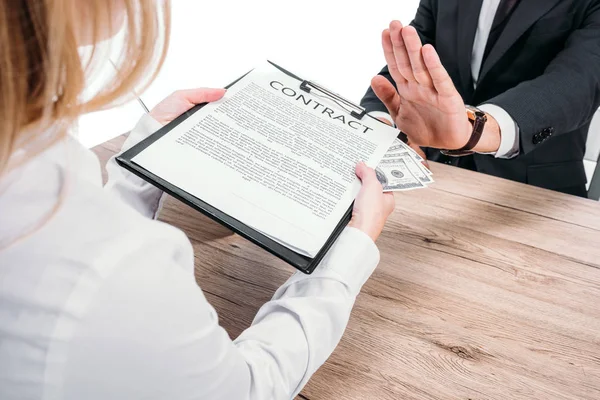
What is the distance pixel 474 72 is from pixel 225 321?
37.0 inches

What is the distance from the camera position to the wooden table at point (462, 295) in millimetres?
583

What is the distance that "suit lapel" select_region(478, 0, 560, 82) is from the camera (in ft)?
3.37

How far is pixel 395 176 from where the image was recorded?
0.73 metres

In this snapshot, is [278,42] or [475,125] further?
[278,42]

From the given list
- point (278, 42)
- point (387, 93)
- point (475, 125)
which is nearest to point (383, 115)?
point (387, 93)

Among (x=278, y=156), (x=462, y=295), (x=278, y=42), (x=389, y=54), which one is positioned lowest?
(x=278, y=42)

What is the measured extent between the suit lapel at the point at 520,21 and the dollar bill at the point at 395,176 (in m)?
0.51

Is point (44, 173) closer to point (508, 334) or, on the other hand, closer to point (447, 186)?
point (508, 334)

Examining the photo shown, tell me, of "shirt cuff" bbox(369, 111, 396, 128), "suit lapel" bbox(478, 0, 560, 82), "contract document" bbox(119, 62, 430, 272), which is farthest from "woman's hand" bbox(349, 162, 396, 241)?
"suit lapel" bbox(478, 0, 560, 82)

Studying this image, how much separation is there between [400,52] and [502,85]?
46 centimetres

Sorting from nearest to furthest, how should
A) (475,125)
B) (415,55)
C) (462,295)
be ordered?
(462,295) → (415,55) → (475,125)

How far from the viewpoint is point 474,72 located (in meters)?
1.20

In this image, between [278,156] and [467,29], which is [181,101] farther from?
[467,29]

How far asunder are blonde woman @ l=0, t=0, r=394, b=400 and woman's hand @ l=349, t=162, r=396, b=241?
28cm
